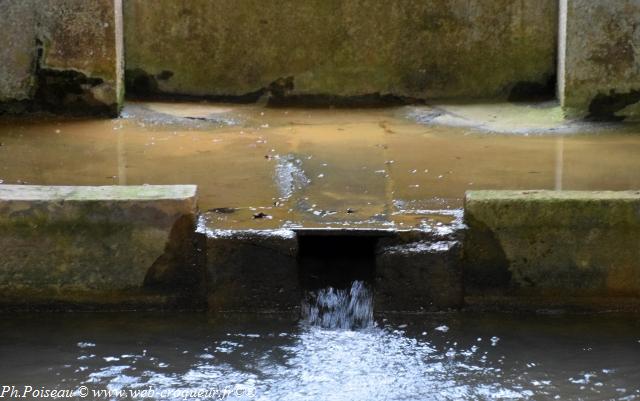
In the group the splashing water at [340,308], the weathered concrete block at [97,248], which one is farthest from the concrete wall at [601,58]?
the weathered concrete block at [97,248]

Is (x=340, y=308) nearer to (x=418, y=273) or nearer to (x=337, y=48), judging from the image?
(x=418, y=273)

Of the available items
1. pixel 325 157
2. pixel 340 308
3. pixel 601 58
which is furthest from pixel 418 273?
pixel 601 58

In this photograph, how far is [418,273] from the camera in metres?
3.41

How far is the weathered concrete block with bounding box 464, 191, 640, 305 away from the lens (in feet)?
11.0

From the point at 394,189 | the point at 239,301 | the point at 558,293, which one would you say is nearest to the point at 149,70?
the point at 394,189

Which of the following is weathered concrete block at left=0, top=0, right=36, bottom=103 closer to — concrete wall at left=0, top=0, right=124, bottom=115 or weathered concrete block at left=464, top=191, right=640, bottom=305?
concrete wall at left=0, top=0, right=124, bottom=115

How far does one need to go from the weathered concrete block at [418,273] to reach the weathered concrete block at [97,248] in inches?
25.4

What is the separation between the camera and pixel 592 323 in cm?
332

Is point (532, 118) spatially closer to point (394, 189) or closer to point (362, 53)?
point (362, 53)

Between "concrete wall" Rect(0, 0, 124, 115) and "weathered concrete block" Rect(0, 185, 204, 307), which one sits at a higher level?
"concrete wall" Rect(0, 0, 124, 115)

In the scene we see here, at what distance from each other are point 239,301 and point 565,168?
1.73 metres

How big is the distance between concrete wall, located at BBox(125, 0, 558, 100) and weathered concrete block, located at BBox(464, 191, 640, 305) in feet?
9.87

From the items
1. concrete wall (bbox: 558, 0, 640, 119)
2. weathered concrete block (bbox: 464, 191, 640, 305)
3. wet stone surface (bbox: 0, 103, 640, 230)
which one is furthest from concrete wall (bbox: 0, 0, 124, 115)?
weathered concrete block (bbox: 464, 191, 640, 305)

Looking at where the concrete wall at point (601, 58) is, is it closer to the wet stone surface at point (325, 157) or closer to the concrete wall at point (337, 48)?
the wet stone surface at point (325, 157)
